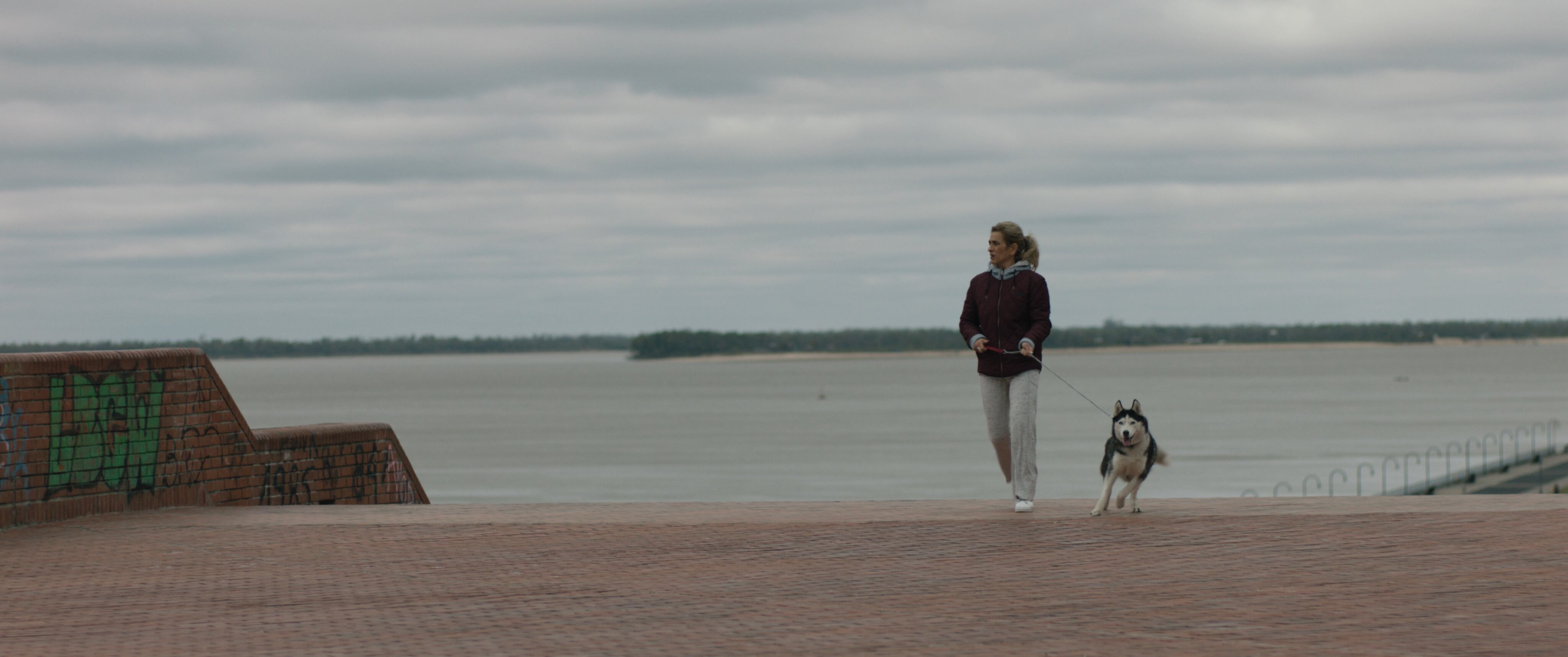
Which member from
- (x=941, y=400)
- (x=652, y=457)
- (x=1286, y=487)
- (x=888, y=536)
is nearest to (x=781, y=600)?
(x=888, y=536)

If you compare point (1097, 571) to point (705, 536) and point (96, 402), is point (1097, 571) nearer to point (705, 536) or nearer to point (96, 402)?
point (705, 536)

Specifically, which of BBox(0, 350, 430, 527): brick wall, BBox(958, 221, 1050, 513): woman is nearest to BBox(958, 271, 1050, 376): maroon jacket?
BBox(958, 221, 1050, 513): woman

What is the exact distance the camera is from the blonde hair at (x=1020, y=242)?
10.4 metres

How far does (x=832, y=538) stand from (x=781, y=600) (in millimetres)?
2264

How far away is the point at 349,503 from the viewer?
46.8ft

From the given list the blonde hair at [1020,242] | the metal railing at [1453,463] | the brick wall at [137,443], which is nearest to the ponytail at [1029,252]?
the blonde hair at [1020,242]

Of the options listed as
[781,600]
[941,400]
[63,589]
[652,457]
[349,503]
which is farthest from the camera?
[941,400]

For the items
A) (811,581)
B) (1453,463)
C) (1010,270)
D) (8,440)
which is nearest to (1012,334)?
(1010,270)

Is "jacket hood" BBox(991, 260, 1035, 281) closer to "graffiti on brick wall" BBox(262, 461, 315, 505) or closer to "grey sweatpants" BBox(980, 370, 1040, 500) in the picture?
"grey sweatpants" BBox(980, 370, 1040, 500)

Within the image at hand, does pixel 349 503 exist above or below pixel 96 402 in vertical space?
below

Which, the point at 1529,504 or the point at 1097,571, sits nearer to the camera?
the point at 1097,571

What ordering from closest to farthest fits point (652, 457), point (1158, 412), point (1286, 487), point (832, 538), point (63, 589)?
point (63, 589) → point (832, 538) → point (1286, 487) → point (652, 457) → point (1158, 412)

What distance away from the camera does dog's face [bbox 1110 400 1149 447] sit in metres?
10.0

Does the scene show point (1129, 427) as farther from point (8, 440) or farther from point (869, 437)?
point (869, 437)
